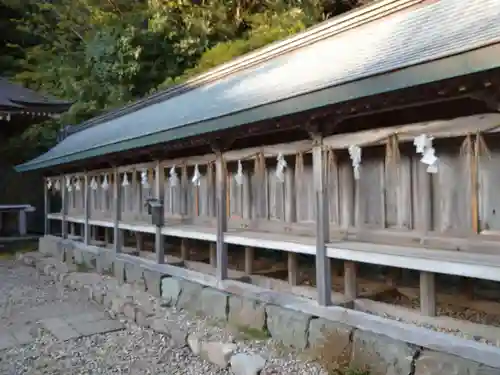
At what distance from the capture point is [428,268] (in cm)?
362

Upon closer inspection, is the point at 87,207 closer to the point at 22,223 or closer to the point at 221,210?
the point at 221,210

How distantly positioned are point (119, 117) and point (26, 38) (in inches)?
535

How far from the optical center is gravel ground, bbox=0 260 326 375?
13.8 ft

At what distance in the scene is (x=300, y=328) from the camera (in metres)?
4.26

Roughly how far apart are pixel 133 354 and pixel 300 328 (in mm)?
1712

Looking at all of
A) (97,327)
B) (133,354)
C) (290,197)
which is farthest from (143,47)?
(133,354)

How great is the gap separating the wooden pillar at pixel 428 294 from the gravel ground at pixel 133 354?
126 centimetres

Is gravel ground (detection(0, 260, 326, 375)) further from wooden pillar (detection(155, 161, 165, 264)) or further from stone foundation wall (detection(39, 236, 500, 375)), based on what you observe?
wooden pillar (detection(155, 161, 165, 264))

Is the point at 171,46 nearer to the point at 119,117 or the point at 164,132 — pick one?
the point at 119,117

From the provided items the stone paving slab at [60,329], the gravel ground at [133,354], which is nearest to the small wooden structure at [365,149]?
the gravel ground at [133,354]

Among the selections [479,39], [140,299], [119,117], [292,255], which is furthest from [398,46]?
[119,117]

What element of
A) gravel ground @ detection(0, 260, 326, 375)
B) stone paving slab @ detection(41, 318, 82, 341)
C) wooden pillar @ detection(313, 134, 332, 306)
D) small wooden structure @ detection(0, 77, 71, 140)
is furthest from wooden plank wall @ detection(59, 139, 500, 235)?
small wooden structure @ detection(0, 77, 71, 140)

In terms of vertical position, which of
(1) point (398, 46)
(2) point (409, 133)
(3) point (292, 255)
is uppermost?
(1) point (398, 46)

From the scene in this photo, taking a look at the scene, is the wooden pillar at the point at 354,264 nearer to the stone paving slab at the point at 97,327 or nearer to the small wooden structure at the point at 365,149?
the small wooden structure at the point at 365,149
